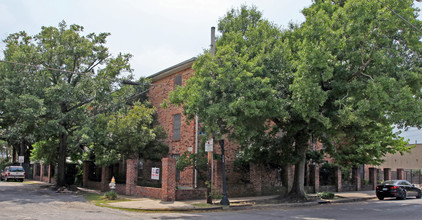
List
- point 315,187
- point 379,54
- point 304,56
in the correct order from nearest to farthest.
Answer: point 379,54, point 304,56, point 315,187

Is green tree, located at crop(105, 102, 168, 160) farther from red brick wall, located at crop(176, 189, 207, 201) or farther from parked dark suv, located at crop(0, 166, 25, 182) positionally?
parked dark suv, located at crop(0, 166, 25, 182)

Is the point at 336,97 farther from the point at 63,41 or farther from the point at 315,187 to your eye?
the point at 63,41

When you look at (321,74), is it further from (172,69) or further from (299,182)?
(172,69)

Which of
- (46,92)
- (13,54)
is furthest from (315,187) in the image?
(13,54)

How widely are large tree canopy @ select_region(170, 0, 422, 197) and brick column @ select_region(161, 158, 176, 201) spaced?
348 cm

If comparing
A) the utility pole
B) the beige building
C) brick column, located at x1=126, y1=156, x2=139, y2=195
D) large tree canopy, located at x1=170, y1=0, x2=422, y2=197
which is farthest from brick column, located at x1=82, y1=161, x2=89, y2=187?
the beige building

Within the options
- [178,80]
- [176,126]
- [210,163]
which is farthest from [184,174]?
[210,163]

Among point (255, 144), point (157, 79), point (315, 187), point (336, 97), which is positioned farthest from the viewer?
point (157, 79)

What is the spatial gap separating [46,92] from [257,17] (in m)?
13.6

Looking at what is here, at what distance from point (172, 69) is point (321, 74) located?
13875 mm

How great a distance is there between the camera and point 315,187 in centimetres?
2642

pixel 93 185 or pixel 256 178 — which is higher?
pixel 256 178

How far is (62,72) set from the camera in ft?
79.1

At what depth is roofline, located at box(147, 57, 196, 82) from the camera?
25317 mm
